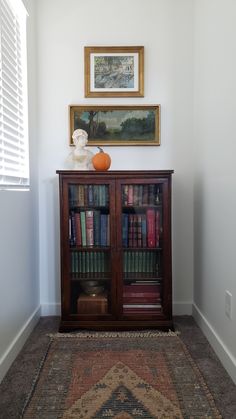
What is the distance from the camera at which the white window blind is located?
5.20ft

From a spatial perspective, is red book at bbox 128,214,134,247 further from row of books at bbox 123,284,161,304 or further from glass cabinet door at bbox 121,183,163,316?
row of books at bbox 123,284,161,304

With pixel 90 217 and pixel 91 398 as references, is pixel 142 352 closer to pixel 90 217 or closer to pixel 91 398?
pixel 91 398

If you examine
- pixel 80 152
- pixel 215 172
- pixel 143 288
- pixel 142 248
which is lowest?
pixel 143 288

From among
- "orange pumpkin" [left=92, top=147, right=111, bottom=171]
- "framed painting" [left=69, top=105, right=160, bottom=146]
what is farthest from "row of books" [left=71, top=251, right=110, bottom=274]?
"framed painting" [left=69, top=105, right=160, bottom=146]

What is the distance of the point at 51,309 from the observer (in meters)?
2.29

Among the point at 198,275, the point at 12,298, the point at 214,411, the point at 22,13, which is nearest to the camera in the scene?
the point at 214,411

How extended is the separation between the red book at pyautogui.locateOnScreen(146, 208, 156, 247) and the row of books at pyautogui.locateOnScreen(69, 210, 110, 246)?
28cm

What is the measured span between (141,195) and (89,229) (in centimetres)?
42

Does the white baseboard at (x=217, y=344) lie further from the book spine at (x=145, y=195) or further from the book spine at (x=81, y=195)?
the book spine at (x=81, y=195)

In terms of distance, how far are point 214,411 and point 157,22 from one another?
243 cm

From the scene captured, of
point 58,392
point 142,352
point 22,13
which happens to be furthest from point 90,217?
point 22,13

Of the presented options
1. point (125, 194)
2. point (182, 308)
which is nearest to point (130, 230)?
point (125, 194)

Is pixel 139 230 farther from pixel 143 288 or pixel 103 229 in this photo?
pixel 143 288

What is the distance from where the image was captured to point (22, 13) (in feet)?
6.29
